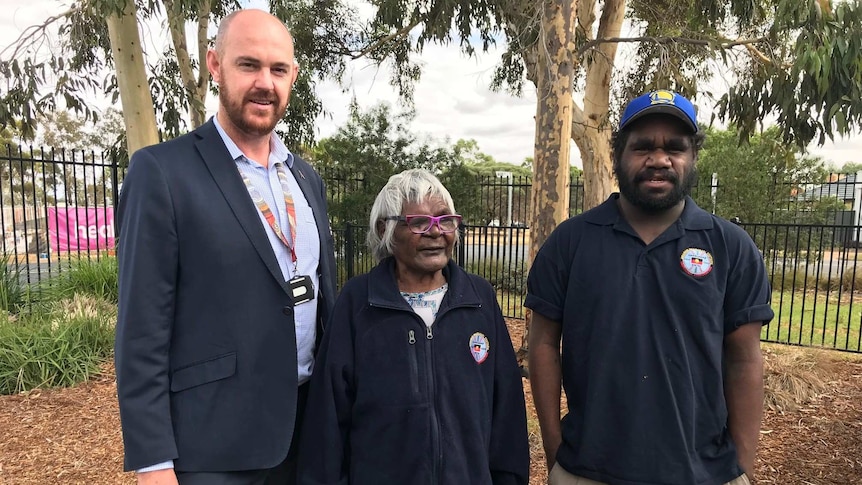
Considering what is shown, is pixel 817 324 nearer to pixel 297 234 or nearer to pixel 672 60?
pixel 672 60

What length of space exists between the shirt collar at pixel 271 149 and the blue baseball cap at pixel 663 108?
1253mm

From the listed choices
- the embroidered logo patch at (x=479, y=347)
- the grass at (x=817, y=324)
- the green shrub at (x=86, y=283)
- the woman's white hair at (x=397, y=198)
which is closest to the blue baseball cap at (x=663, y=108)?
the woman's white hair at (x=397, y=198)

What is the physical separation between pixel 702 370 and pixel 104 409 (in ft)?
17.2

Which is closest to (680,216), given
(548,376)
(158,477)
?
(548,376)

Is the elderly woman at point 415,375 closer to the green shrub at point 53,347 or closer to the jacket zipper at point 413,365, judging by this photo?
the jacket zipper at point 413,365

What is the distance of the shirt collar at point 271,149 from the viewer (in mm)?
1868

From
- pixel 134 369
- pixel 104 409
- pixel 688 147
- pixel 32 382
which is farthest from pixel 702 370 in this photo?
pixel 32 382

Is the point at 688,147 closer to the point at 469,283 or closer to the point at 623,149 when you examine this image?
the point at 623,149

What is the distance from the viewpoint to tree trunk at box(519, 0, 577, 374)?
15.8 feet

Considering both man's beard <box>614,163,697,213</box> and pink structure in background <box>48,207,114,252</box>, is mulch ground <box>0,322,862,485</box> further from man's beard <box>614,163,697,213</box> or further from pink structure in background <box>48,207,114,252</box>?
pink structure in background <box>48,207,114,252</box>

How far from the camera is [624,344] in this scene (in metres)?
1.74

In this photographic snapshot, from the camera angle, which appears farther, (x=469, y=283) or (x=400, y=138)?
(x=400, y=138)

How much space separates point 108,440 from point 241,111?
12.8 feet

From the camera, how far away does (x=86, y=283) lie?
7898 millimetres
